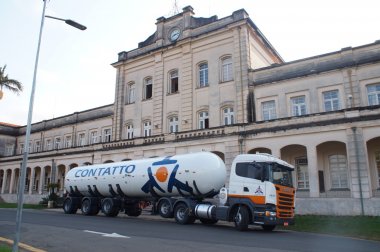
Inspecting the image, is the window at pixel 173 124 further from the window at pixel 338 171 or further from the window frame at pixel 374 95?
the window frame at pixel 374 95

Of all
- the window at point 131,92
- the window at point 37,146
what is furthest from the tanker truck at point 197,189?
the window at point 37,146

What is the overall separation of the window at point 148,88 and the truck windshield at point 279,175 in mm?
22242

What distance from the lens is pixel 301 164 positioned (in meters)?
25.9

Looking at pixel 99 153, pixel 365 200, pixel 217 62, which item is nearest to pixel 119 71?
Result: pixel 99 153

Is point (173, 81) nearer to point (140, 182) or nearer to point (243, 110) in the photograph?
point (243, 110)

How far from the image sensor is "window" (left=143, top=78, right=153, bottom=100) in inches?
1417

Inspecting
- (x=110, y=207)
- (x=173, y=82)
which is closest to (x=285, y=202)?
(x=110, y=207)

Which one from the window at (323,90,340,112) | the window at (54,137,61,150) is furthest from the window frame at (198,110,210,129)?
the window at (54,137,61,150)

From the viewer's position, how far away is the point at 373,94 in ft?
76.8

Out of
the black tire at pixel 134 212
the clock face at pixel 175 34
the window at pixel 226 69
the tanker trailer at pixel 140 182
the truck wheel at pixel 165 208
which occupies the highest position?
the clock face at pixel 175 34

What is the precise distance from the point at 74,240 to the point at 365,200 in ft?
55.1

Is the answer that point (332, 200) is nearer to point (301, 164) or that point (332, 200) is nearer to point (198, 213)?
point (301, 164)

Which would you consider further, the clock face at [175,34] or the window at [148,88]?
the window at [148,88]

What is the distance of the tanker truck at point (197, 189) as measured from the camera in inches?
601
